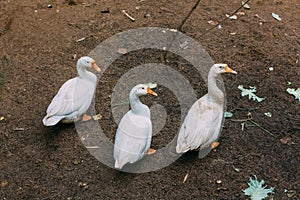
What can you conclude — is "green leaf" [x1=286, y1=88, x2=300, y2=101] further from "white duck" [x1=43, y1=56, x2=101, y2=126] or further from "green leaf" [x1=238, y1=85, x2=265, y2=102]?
"white duck" [x1=43, y1=56, x2=101, y2=126]

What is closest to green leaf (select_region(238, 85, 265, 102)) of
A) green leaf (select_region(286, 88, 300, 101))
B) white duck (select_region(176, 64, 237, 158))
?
green leaf (select_region(286, 88, 300, 101))

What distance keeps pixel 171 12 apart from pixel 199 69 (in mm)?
1149

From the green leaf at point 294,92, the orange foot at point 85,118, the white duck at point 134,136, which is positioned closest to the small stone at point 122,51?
the orange foot at point 85,118

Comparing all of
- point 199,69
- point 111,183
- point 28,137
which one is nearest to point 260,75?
point 199,69

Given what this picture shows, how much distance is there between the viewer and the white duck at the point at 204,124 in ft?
11.1

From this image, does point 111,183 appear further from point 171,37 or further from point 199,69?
point 171,37

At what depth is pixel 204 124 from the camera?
3.42 metres

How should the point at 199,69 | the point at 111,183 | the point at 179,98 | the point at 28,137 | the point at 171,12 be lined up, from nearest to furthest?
the point at 111,183, the point at 28,137, the point at 179,98, the point at 199,69, the point at 171,12

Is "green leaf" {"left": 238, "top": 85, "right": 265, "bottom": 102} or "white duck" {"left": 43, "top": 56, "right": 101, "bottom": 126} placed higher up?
"white duck" {"left": 43, "top": 56, "right": 101, "bottom": 126}

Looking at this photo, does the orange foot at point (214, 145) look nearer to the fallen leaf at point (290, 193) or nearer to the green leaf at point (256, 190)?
the green leaf at point (256, 190)

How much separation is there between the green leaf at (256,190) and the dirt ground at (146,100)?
0.05 metres

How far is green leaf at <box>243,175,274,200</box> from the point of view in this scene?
3232 millimetres

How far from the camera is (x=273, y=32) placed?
490cm

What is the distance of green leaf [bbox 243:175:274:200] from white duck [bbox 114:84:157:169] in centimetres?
88
